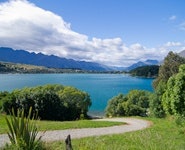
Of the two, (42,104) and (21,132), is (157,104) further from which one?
(21,132)

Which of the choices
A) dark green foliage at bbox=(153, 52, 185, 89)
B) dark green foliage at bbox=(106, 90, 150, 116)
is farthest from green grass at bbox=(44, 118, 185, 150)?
dark green foliage at bbox=(106, 90, 150, 116)

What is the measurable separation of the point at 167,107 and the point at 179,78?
30.2 ft

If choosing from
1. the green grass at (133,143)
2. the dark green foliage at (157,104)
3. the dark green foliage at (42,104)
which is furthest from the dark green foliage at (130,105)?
the green grass at (133,143)

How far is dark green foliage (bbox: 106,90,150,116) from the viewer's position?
69137mm

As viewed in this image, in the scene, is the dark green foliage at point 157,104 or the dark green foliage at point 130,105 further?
the dark green foliage at point 130,105

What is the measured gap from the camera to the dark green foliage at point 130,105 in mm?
69137

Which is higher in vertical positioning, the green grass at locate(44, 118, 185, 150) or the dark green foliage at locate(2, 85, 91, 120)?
the green grass at locate(44, 118, 185, 150)

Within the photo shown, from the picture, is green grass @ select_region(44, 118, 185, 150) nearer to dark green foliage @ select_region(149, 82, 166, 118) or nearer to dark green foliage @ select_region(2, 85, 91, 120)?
dark green foliage @ select_region(149, 82, 166, 118)

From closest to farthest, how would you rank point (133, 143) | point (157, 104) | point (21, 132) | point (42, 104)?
point (21, 132) < point (133, 143) < point (157, 104) < point (42, 104)

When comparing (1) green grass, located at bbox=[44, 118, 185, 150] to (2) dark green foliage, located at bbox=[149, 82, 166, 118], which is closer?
(1) green grass, located at bbox=[44, 118, 185, 150]

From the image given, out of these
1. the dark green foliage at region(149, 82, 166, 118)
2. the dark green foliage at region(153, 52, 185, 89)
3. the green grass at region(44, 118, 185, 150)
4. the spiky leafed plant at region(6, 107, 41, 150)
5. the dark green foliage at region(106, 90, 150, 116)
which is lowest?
the dark green foliage at region(106, 90, 150, 116)

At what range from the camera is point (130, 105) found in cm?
6988

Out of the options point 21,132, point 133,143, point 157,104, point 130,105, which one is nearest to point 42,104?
point 157,104

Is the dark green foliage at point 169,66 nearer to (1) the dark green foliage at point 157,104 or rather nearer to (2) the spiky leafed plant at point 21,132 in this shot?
(1) the dark green foliage at point 157,104
